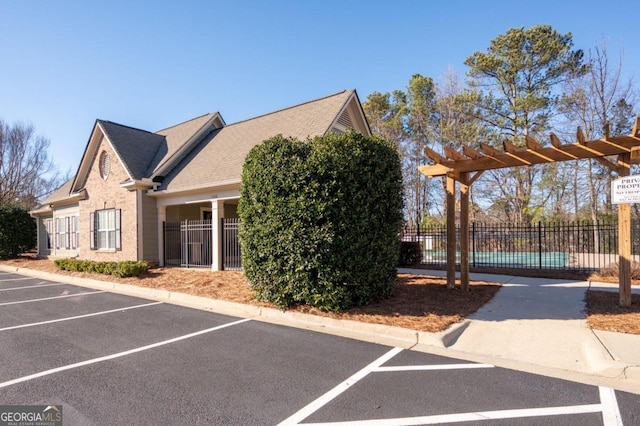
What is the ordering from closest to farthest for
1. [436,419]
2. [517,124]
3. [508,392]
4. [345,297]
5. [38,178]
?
1. [436,419]
2. [508,392]
3. [345,297]
4. [517,124]
5. [38,178]

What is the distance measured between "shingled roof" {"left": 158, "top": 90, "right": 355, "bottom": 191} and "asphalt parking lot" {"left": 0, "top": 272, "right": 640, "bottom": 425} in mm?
7186

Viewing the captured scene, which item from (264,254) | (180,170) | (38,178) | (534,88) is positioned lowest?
Answer: (264,254)

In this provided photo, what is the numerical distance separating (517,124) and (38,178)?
47.6 m

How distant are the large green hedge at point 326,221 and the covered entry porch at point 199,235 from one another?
16.3 ft

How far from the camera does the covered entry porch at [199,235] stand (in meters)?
12.9

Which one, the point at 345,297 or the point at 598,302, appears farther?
the point at 598,302

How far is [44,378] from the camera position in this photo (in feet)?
14.2

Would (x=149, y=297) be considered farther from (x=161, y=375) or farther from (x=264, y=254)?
(x=161, y=375)

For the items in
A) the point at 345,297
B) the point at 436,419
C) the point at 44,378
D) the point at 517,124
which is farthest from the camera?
the point at 517,124

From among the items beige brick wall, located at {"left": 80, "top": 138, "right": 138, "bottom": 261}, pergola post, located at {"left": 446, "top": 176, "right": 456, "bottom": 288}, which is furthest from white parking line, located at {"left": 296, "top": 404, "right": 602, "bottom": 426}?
beige brick wall, located at {"left": 80, "top": 138, "right": 138, "bottom": 261}

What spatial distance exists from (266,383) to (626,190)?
7841 mm

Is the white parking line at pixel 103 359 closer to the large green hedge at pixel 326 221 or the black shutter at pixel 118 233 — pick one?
the large green hedge at pixel 326 221

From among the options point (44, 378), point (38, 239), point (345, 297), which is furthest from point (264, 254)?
point (38, 239)

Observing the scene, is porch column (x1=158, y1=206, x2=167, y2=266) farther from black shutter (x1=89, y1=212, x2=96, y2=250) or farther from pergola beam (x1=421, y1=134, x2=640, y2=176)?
pergola beam (x1=421, y1=134, x2=640, y2=176)
